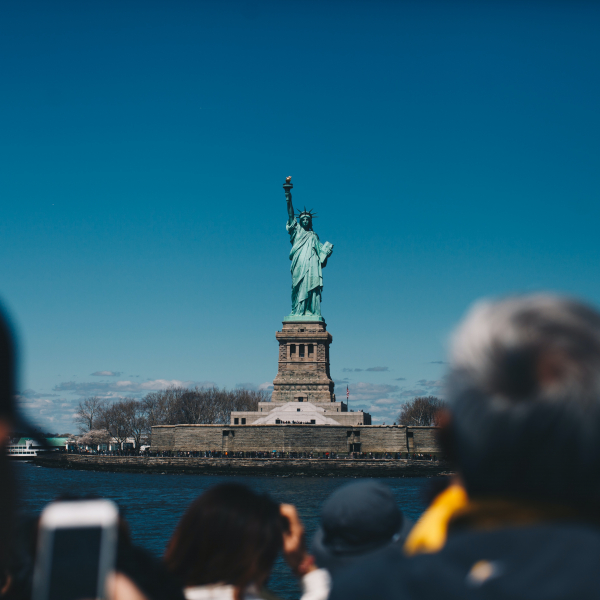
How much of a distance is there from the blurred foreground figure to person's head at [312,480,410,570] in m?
1.48

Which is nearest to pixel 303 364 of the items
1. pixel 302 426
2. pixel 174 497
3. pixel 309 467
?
pixel 302 426

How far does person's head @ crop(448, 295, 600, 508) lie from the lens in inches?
43.9

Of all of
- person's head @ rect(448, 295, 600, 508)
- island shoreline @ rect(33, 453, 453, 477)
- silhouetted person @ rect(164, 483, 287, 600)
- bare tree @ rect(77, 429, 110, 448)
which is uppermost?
bare tree @ rect(77, 429, 110, 448)

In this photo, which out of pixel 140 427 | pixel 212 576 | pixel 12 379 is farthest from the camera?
pixel 140 427

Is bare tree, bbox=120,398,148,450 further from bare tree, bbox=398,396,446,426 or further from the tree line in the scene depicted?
bare tree, bbox=398,396,446,426

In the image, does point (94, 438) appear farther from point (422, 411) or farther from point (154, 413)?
point (422, 411)

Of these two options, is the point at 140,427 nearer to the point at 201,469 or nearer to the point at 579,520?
the point at 201,469

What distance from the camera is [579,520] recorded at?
1.13 m

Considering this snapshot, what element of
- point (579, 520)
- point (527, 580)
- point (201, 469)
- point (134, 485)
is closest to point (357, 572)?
point (527, 580)

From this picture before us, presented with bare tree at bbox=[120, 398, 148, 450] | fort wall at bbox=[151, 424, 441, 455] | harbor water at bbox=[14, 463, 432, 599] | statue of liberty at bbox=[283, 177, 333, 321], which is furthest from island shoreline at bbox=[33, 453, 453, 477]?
bare tree at bbox=[120, 398, 148, 450]

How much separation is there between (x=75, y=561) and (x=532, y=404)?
1.10 m

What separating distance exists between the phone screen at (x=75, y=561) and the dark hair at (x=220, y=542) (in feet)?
3.01

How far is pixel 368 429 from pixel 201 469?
12672 mm

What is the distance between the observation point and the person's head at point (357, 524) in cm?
263
